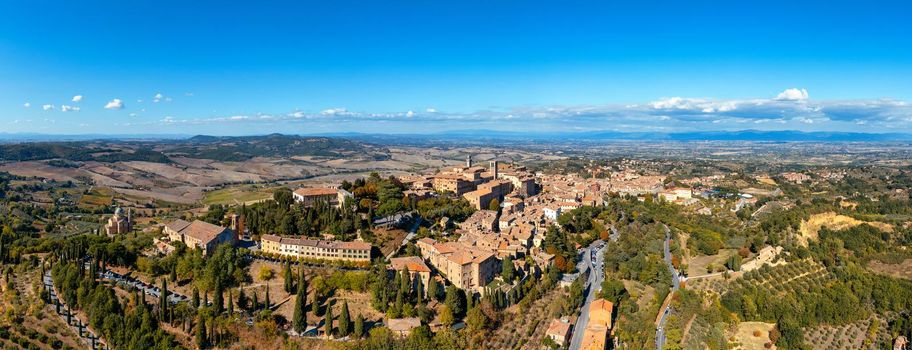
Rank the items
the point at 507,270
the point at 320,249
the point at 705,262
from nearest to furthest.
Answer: the point at 507,270 < the point at 320,249 < the point at 705,262

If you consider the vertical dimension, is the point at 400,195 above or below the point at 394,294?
→ above

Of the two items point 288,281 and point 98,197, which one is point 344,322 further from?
point 98,197

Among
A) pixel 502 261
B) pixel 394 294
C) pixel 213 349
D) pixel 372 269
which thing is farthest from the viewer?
pixel 502 261

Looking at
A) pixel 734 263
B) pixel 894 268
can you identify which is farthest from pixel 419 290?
pixel 894 268

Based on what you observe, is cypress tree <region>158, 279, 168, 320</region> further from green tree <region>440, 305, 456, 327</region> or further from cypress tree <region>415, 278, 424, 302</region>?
green tree <region>440, 305, 456, 327</region>

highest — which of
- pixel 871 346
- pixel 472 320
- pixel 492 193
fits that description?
pixel 492 193

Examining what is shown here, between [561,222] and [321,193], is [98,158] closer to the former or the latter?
[321,193]

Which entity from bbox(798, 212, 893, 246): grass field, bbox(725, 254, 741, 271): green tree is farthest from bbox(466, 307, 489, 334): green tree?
bbox(798, 212, 893, 246): grass field

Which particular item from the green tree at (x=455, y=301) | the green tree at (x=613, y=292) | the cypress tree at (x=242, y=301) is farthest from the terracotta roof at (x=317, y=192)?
the green tree at (x=613, y=292)

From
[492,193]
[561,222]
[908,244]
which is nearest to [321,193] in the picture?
[492,193]

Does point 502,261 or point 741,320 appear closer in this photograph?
point 741,320
